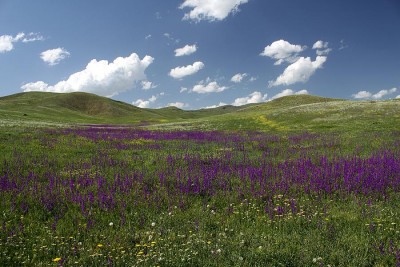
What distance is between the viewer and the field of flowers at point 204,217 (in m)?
5.40

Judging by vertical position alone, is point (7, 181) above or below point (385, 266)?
above

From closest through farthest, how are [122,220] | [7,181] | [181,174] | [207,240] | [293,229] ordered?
[207,240], [293,229], [122,220], [7,181], [181,174]

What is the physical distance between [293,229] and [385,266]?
1854mm

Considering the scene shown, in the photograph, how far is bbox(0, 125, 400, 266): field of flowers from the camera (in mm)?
5402

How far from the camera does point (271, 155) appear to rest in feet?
55.5

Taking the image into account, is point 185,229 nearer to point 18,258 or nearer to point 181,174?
point 18,258

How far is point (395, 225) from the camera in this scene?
263 inches

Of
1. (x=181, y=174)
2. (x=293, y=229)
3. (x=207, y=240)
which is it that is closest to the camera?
(x=207, y=240)

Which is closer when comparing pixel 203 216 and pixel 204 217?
pixel 204 217

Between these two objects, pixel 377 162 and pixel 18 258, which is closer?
pixel 18 258

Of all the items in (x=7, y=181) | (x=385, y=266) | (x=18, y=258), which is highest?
(x=7, y=181)

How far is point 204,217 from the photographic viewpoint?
24.1ft

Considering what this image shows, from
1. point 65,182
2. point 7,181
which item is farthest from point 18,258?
point 7,181

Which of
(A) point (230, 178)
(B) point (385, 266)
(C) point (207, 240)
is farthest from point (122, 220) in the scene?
(B) point (385, 266)
